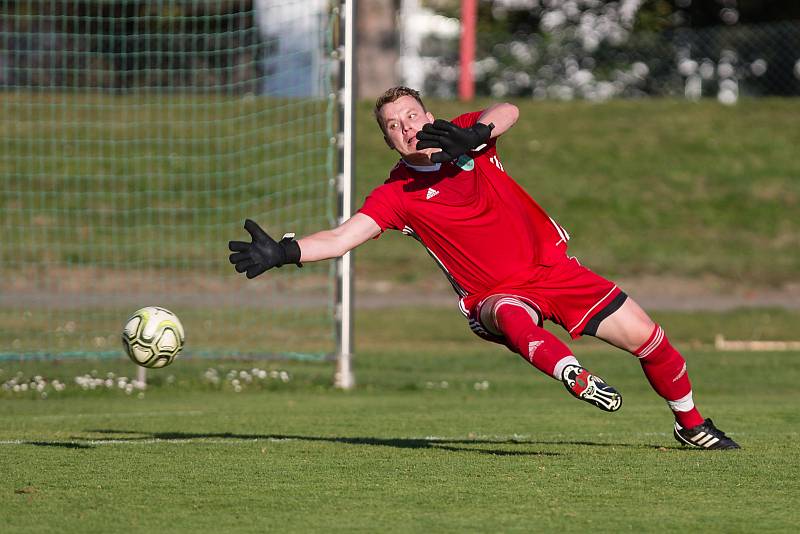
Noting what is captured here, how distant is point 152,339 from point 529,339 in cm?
233

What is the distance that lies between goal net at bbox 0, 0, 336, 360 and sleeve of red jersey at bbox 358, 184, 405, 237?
8.98 m

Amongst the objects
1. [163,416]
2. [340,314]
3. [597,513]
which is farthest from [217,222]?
[597,513]

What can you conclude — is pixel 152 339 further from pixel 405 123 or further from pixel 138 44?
pixel 138 44

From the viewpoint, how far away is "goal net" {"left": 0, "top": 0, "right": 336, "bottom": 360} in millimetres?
17812

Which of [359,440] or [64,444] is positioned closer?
[64,444]

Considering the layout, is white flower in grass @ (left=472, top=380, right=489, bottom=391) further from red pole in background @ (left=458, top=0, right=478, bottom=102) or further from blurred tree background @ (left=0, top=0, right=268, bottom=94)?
red pole in background @ (left=458, top=0, right=478, bottom=102)

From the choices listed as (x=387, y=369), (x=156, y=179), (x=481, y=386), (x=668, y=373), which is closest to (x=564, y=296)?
(x=668, y=373)

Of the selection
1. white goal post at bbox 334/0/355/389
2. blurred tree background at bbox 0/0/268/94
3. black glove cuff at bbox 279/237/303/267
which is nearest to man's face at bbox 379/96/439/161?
black glove cuff at bbox 279/237/303/267

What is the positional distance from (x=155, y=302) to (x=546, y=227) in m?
11.7

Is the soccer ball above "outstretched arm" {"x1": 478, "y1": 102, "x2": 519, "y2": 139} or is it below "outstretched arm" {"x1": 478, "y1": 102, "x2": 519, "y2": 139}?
below

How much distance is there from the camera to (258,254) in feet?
22.3

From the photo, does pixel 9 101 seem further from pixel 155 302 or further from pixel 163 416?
pixel 163 416

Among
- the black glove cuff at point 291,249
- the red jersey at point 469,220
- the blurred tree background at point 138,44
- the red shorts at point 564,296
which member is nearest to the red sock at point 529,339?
the red shorts at point 564,296

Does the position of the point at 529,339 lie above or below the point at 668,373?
above
